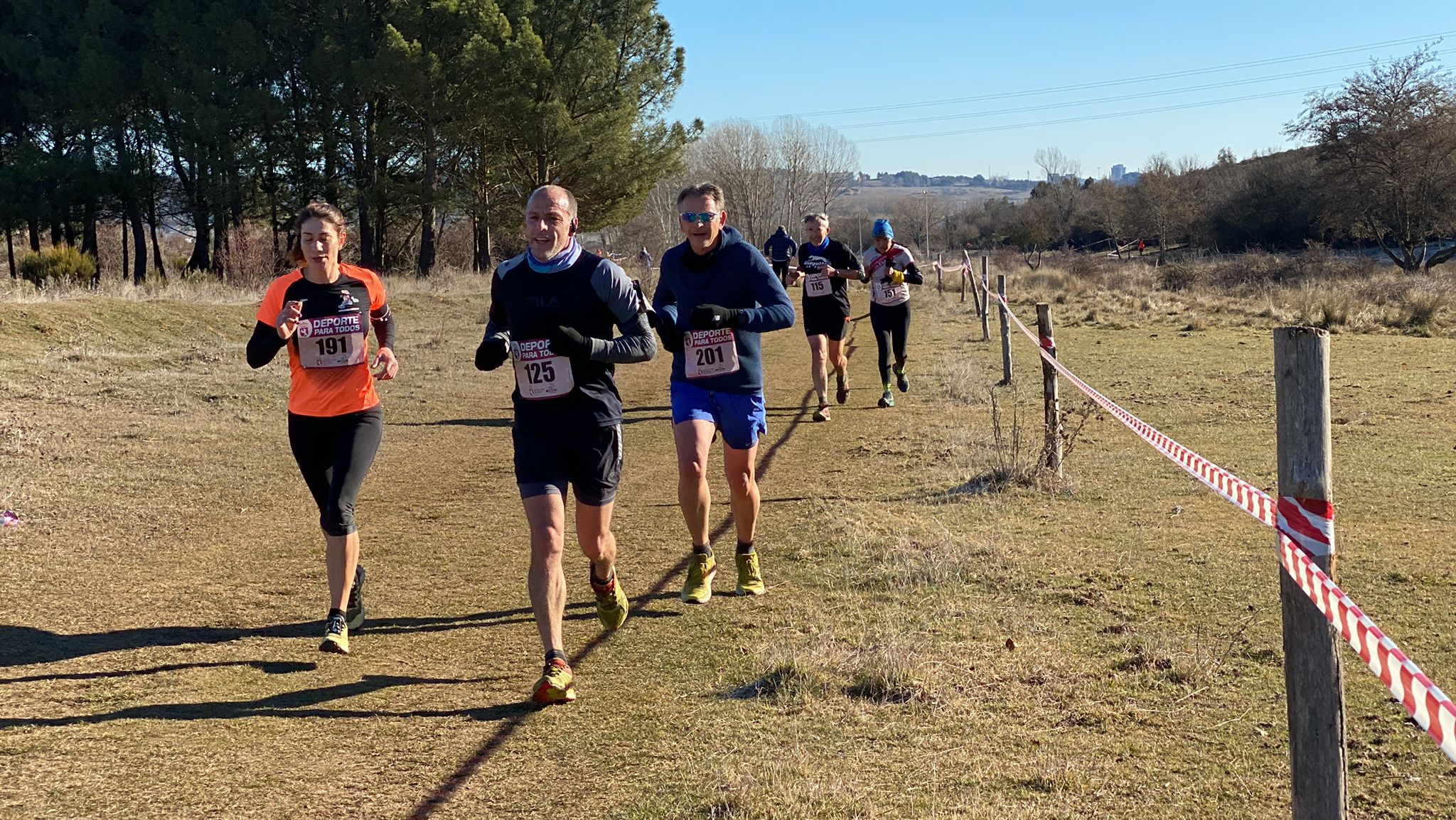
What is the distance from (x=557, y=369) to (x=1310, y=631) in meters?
2.95

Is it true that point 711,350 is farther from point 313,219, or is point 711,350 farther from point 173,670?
point 173,670

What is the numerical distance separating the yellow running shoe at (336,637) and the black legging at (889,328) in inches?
305

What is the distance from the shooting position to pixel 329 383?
17.3ft

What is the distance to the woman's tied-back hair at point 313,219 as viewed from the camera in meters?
5.28

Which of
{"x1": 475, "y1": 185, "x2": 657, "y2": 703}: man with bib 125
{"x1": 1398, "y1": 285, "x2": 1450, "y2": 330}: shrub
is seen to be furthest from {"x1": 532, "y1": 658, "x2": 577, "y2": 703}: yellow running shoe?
{"x1": 1398, "y1": 285, "x2": 1450, "y2": 330}: shrub

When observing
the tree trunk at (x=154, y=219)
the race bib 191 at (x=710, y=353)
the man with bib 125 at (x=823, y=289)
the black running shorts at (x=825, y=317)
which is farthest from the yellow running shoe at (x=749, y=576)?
the tree trunk at (x=154, y=219)

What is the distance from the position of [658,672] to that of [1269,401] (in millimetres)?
9757

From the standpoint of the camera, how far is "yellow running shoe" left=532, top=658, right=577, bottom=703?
4531 millimetres

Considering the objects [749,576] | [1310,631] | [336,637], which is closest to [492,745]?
[336,637]

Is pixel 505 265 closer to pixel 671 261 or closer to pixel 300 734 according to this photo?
pixel 671 261

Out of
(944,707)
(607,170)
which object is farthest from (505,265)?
(607,170)


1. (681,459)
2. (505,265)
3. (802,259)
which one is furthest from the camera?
(802,259)

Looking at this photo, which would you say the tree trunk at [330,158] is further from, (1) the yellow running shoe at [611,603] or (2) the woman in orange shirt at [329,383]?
(1) the yellow running shoe at [611,603]

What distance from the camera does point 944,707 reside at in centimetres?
439
